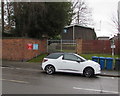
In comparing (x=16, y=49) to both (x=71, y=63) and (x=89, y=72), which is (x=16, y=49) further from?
(x=89, y=72)

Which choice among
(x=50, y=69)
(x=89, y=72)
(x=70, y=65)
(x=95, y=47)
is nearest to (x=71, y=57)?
(x=70, y=65)

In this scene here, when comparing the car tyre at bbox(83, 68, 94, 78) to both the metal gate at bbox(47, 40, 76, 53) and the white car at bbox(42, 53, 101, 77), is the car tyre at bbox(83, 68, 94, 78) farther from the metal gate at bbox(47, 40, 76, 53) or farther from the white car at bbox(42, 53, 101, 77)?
the metal gate at bbox(47, 40, 76, 53)

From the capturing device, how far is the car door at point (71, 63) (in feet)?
38.6

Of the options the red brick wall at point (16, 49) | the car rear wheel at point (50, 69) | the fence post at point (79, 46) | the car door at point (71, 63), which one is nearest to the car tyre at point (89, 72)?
the car door at point (71, 63)

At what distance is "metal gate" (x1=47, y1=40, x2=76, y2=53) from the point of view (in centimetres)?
2281

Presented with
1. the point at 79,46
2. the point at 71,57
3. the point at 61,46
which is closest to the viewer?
the point at 71,57

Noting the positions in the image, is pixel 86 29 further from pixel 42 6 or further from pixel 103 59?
pixel 103 59

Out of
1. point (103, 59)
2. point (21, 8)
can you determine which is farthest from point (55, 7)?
point (103, 59)

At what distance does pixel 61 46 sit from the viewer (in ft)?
75.7

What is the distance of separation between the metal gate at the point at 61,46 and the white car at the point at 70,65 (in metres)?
10.4

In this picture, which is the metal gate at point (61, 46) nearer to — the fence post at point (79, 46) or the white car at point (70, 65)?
the fence post at point (79, 46)

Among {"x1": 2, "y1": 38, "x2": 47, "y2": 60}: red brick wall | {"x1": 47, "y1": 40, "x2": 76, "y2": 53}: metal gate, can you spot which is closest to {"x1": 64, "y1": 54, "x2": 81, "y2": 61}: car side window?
{"x1": 2, "y1": 38, "x2": 47, "y2": 60}: red brick wall

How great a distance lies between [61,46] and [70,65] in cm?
1131

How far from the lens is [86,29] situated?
3819 centimetres
